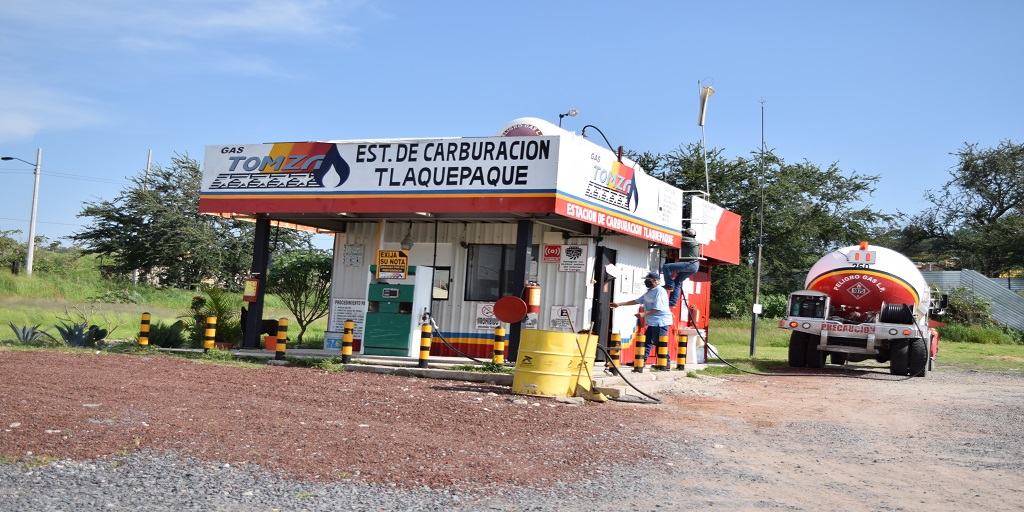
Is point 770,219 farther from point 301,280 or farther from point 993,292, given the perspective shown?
point 301,280

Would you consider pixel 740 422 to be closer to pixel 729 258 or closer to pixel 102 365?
pixel 102 365

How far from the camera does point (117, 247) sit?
148ft

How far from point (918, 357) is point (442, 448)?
15.6m

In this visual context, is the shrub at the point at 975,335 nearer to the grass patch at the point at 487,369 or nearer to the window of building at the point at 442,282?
the window of building at the point at 442,282

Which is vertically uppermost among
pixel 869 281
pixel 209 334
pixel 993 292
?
pixel 993 292

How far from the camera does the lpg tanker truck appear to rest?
21.3 m

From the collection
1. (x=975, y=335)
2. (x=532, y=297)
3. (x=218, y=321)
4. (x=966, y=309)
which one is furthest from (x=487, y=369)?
(x=966, y=309)

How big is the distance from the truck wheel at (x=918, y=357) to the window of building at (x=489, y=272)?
945 centimetres

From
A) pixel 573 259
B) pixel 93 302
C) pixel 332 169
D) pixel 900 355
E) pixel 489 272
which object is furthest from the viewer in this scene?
pixel 93 302

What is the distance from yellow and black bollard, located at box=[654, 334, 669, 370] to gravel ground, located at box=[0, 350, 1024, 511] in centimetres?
301

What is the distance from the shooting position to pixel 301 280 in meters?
24.0

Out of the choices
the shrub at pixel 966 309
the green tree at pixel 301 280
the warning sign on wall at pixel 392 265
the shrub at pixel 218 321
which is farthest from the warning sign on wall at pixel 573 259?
the shrub at pixel 966 309

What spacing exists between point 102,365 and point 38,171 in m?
37.8

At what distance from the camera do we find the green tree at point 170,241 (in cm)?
4400
